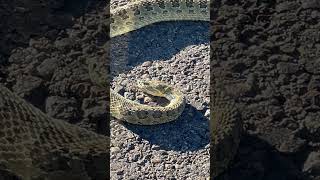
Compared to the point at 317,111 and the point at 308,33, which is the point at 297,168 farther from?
the point at 308,33

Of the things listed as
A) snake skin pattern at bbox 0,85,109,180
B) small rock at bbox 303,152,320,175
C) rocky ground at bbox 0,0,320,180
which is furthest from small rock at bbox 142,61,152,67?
small rock at bbox 303,152,320,175

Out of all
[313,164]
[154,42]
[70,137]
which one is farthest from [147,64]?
[313,164]

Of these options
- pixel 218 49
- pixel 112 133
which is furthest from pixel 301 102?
pixel 112 133

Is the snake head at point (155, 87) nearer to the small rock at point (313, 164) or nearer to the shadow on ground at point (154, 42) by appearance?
the shadow on ground at point (154, 42)

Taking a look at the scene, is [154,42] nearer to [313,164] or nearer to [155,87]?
[155,87]

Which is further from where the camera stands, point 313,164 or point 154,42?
point 154,42

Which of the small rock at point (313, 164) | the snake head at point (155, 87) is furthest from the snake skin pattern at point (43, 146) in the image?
the small rock at point (313, 164)
